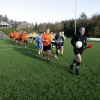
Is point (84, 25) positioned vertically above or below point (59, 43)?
above

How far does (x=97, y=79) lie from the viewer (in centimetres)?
821

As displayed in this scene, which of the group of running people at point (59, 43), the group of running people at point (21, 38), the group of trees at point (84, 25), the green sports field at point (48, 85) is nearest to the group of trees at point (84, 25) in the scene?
the group of trees at point (84, 25)

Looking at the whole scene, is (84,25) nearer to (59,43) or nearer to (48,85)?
(59,43)

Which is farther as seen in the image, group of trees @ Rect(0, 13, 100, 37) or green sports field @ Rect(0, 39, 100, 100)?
group of trees @ Rect(0, 13, 100, 37)

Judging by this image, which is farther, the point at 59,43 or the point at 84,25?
the point at 84,25

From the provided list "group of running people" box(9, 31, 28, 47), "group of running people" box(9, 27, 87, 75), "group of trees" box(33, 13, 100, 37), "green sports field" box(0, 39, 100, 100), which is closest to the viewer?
"green sports field" box(0, 39, 100, 100)

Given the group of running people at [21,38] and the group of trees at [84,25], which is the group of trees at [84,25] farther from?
the group of running people at [21,38]

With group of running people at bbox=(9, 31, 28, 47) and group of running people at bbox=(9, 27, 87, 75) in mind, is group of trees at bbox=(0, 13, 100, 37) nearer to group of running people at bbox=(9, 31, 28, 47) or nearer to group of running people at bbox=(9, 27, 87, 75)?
group of running people at bbox=(9, 31, 28, 47)

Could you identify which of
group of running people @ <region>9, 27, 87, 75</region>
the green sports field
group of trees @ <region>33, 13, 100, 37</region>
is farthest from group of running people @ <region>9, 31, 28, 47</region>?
group of trees @ <region>33, 13, 100, 37</region>

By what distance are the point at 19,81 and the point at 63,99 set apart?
8.33 ft

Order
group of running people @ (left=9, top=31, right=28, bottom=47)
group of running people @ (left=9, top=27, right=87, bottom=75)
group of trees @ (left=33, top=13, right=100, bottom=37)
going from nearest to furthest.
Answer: group of running people @ (left=9, top=27, right=87, bottom=75), group of running people @ (left=9, top=31, right=28, bottom=47), group of trees @ (left=33, top=13, right=100, bottom=37)

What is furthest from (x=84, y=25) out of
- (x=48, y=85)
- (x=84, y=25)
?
(x=48, y=85)

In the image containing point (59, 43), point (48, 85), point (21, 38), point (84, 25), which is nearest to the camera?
point (48, 85)

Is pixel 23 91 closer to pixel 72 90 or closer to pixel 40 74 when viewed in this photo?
pixel 72 90
